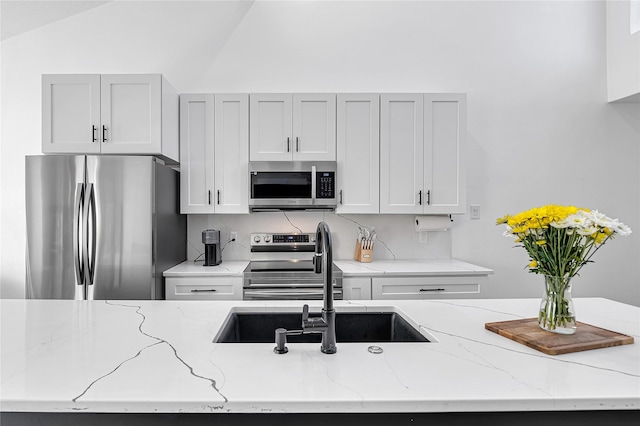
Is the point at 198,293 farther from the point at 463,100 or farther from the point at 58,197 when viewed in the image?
the point at 463,100

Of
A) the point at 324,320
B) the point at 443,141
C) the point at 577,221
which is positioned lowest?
the point at 324,320

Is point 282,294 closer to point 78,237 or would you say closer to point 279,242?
point 279,242

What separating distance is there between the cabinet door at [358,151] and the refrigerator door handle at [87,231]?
1728 mm

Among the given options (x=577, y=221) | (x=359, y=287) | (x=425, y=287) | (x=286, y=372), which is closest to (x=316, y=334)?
(x=286, y=372)

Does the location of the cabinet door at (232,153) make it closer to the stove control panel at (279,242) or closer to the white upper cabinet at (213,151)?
the white upper cabinet at (213,151)

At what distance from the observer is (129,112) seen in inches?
107

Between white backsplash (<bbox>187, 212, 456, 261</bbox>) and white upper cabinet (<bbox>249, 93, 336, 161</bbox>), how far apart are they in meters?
0.58

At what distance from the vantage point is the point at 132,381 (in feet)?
2.96

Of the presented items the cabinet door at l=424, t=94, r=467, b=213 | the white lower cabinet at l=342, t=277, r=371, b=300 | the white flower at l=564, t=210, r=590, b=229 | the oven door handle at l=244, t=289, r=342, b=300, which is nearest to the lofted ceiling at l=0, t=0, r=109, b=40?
the oven door handle at l=244, t=289, r=342, b=300

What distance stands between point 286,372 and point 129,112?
2.46 metres

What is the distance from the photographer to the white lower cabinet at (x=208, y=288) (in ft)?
8.93

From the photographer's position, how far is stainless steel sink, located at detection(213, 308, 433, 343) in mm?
1533

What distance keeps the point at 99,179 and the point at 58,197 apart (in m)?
0.30

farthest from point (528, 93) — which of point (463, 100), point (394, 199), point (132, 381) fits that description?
point (132, 381)
